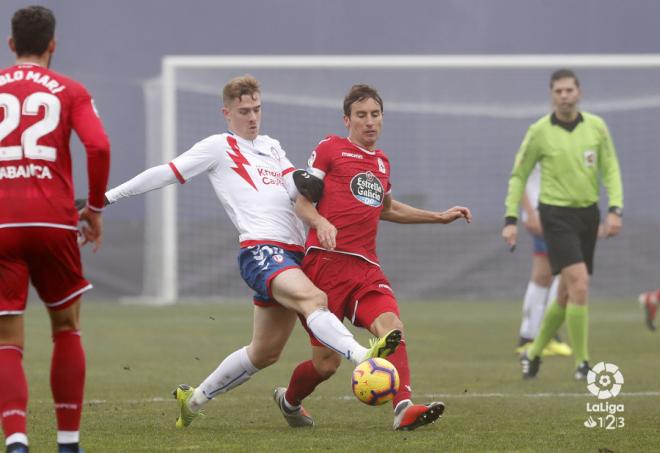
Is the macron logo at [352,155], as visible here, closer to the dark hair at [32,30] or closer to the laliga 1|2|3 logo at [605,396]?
the laliga 1|2|3 logo at [605,396]

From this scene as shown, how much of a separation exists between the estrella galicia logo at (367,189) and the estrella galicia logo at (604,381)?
7.21 ft

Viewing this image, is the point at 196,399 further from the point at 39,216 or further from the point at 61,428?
the point at 39,216

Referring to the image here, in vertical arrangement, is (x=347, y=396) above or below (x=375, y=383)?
below

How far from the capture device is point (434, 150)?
69.4 ft

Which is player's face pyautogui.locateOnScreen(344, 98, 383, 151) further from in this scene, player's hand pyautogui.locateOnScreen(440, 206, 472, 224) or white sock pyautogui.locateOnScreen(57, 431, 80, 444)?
white sock pyautogui.locateOnScreen(57, 431, 80, 444)

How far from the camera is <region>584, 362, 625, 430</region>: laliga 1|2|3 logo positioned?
21.7 ft

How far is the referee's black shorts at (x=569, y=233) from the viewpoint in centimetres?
913

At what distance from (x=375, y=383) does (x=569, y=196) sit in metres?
4.06

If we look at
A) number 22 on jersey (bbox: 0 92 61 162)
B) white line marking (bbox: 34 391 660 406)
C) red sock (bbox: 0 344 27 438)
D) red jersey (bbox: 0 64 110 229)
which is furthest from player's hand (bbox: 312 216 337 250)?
white line marking (bbox: 34 391 660 406)

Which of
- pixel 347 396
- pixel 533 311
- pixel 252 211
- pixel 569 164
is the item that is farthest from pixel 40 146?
pixel 533 311

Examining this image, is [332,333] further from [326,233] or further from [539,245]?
[539,245]

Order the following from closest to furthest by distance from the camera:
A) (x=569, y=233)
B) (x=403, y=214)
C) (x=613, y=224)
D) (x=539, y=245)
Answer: (x=403, y=214)
(x=569, y=233)
(x=613, y=224)
(x=539, y=245)

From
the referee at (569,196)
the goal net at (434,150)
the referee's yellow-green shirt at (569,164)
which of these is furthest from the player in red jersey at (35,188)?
the goal net at (434,150)

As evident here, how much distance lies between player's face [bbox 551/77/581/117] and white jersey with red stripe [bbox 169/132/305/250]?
10.5ft
